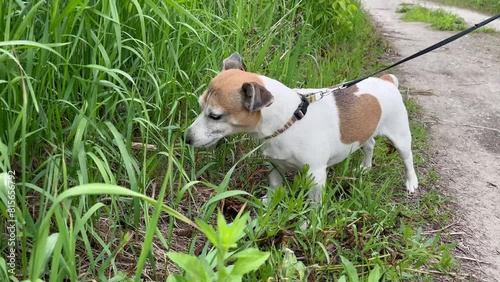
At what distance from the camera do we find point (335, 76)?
178 inches

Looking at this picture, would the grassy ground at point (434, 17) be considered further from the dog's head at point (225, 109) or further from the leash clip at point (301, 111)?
the dog's head at point (225, 109)

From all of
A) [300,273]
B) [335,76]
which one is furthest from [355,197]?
[335,76]

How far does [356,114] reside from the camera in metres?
3.10

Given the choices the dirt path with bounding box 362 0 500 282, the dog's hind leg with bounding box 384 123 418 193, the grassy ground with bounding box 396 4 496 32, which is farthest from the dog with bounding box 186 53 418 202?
the grassy ground with bounding box 396 4 496 32

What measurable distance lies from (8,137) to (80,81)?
1.48 feet

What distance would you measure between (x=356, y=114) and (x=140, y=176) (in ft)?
4.46

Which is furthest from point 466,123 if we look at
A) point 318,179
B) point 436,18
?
point 436,18

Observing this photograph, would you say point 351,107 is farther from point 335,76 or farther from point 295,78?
point 335,76

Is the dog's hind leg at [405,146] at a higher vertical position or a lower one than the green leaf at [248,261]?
lower

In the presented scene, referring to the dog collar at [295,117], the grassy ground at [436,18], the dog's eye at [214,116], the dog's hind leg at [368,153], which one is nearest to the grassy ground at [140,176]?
the dog's hind leg at [368,153]

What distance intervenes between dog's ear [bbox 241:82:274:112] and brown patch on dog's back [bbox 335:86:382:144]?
22.9 inches

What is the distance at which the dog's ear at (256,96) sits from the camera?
8.55 ft

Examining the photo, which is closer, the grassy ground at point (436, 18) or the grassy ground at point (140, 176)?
the grassy ground at point (140, 176)

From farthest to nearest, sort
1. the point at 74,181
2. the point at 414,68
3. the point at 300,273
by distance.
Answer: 1. the point at 414,68
2. the point at 74,181
3. the point at 300,273
